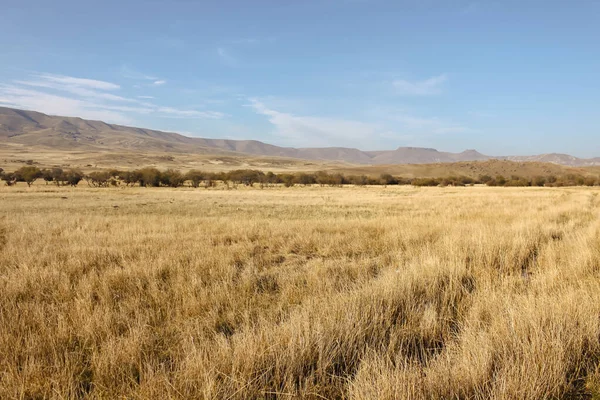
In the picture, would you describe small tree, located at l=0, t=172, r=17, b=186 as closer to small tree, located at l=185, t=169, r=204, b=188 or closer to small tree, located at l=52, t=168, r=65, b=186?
small tree, located at l=52, t=168, r=65, b=186

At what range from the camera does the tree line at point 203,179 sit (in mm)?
62719

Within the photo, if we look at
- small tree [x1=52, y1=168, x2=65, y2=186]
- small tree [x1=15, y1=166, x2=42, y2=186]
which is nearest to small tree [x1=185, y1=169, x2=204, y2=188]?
small tree [x1=52, y1=168, x2=65, y2=186]

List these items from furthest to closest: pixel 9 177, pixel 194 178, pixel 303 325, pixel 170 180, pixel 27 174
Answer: pixel 194 178, pixel 170 180, pixel 27 174, pixel 9 177, pixel 303 325

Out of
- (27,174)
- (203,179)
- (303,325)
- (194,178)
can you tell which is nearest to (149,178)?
(194,178)

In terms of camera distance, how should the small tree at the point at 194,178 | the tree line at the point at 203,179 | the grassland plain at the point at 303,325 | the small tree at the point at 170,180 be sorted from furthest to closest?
the small tree at the point at 194,178, the small tree at the point at 170,180, the tree line at the point at 203,179, the grassland plain at the point at 303,325

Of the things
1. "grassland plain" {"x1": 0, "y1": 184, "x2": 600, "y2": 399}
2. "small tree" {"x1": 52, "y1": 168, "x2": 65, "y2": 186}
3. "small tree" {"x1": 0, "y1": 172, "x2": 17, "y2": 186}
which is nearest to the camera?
"grassland plain" {"x1": 0, "y1": 184, "x2": 600, "y2": 399}

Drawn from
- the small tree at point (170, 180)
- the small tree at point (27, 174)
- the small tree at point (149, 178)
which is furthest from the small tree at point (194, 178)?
the small tree at point (27, 174)

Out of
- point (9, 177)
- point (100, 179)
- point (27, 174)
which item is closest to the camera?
point (9, 177)

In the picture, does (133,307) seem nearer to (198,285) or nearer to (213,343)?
(198,285)

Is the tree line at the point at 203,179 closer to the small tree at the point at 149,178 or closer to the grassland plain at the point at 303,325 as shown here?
the small tree at the point at 149,178

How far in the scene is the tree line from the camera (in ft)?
206

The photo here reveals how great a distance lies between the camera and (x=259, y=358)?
2.94 meters

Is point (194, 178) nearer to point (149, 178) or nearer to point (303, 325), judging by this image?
point (149, 178)

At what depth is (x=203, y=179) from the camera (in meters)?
79.8
